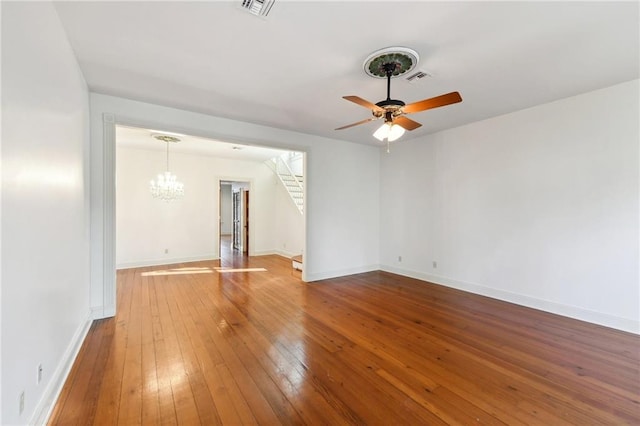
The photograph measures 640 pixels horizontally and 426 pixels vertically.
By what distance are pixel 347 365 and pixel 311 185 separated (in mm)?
3397

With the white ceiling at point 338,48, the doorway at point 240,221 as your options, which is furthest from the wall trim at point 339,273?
the doorway at point 240,221

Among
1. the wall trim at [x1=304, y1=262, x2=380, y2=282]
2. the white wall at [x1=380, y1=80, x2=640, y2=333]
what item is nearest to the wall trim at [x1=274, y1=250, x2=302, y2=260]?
the wall trim at [x1=304, y1=262, x2=380, y2=282]

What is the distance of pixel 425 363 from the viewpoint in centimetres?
238

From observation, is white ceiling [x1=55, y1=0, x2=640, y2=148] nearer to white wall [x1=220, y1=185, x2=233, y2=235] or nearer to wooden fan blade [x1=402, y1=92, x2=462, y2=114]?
wooden fan blade [x1=402, y1=92, x2=462, y2=114]

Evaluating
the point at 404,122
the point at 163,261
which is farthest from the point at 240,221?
the point at 404,122

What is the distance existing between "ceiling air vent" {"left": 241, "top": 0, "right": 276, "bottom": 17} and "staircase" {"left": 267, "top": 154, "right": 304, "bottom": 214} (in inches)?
208

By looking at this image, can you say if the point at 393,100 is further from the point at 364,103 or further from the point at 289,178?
the point at 289,178

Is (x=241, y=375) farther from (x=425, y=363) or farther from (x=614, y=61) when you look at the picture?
(x=614, y=61)

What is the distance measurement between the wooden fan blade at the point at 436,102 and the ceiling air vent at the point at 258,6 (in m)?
1.37

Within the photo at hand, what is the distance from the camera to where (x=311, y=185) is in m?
5.12

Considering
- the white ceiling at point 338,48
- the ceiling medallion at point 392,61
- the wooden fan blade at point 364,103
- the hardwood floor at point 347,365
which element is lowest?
the hardwood floor at point 347,365

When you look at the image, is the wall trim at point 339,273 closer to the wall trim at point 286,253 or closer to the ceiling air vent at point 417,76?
the wall trim at point 286,253

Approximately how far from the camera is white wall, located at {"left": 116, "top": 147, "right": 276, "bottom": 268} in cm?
623

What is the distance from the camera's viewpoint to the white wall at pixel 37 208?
1315 millimetres
